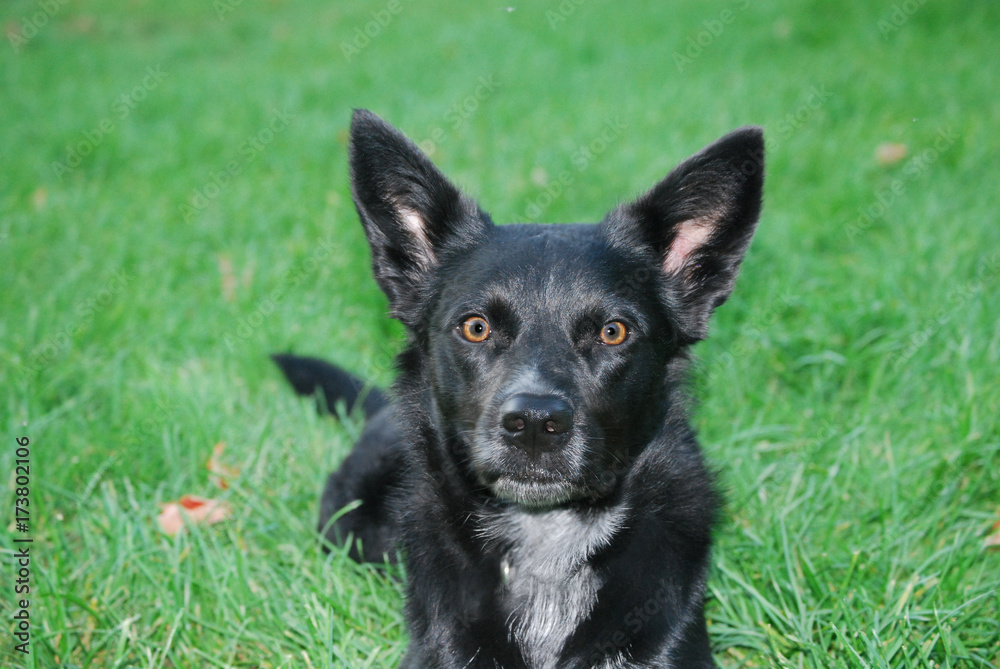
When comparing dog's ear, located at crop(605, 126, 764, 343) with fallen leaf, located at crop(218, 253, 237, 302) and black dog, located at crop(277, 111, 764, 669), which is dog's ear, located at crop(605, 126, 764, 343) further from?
fallen leaf, located at crop(218, 253, 237, 302)

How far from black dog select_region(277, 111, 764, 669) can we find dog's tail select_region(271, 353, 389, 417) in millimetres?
1297

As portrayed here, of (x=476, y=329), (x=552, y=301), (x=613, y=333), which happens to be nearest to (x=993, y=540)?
(x=613, y=333)

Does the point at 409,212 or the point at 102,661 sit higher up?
the point at 409,212

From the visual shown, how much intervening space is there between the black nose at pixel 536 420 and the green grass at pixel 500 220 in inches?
32.4

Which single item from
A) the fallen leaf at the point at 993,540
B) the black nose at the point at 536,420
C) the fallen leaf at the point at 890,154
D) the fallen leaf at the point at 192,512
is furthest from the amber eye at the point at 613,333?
the fallen leaf at the point at 890,154

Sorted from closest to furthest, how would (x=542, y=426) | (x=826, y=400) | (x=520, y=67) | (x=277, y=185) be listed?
(x=542, y=426)
(x=826, y=400)
(x=277, y=185)
(x=520, y=67)

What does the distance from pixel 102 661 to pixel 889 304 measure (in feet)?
12.8

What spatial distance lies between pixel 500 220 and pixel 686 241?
2948 mm

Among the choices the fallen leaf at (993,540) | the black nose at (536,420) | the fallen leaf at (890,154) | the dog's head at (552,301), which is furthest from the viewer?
the fallen leaf at (890,154)

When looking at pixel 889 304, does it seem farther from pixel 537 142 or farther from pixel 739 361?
pixel 537 142

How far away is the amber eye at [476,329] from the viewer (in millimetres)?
2432

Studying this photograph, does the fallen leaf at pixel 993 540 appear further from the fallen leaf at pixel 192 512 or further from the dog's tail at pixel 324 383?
the fallen leaf at pixel 192 512

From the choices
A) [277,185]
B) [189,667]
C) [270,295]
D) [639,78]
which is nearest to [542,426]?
[189,667]

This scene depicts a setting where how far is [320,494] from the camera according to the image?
137 inches
